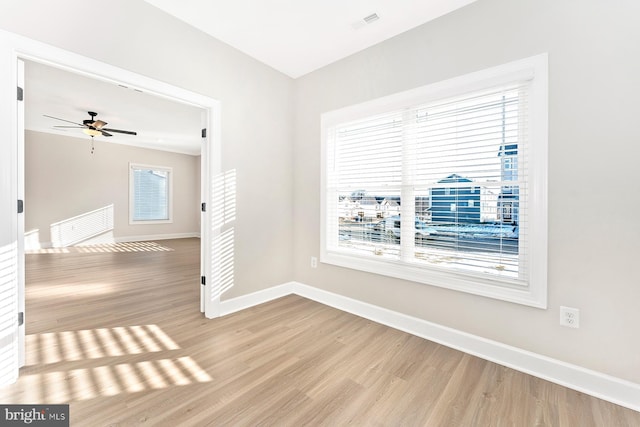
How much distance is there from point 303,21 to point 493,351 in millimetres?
3111

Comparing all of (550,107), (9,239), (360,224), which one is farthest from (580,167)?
(9,239)

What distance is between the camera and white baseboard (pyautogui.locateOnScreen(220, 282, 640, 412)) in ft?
5.28

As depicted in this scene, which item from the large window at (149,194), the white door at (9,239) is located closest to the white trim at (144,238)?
the large window at (149,194)

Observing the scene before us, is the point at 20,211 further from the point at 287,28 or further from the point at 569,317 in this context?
the point at 569,317

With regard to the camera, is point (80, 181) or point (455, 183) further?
point (80, 181)

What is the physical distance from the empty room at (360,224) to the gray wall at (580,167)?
10 mm

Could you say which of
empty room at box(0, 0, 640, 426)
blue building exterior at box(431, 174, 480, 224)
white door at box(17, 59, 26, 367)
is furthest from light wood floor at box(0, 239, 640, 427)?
blue building exterior at box(431, 174, 480, 224)

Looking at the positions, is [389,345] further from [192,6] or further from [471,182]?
[192,6]

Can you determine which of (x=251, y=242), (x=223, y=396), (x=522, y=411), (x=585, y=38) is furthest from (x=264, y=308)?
(x=585, y=38)

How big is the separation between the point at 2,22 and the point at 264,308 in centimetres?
286

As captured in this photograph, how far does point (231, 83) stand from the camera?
2.82 metres

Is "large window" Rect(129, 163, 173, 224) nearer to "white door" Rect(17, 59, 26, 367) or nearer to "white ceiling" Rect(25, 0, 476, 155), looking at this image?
"white ceiling" Rect(25, 0, 476, 155)

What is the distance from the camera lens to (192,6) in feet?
7.38

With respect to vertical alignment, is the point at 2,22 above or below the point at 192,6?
below
